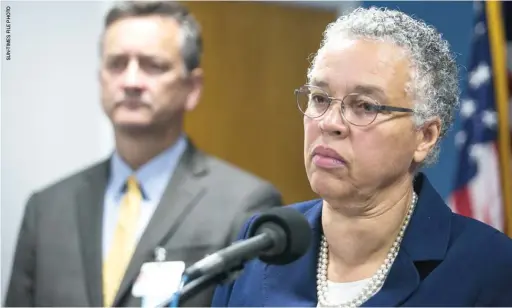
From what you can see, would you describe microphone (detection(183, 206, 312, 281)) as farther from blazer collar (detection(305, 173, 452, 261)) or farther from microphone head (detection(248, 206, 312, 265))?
blazer collar (detection(305, 173, 452, 261))

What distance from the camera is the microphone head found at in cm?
102

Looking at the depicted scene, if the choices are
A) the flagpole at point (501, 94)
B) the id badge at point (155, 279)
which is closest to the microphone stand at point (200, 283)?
the id badge at point (155, 279)

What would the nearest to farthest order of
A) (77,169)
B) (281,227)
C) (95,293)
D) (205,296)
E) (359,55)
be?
(281,227) → (359,55) → (205,296) → (95,293) → (77,169)

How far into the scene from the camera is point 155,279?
69.9 inches

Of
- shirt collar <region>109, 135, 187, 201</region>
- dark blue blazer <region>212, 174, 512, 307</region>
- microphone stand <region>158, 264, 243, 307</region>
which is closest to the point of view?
microphone stand <region>158, 264, 243, 307</region>

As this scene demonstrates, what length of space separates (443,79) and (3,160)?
1.19 m

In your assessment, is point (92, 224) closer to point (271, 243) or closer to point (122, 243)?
point (122, 243)

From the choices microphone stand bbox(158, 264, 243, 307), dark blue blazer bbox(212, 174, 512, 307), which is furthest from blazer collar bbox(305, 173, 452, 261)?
microphone stand bbox(158, 264, 243, 307)

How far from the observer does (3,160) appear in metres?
1.93

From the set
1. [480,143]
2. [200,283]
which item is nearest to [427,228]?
[200,283]

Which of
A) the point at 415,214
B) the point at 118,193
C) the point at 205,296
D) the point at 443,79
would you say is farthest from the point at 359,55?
the point at 118,193

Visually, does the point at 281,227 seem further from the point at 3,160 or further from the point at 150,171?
the point at 3,160

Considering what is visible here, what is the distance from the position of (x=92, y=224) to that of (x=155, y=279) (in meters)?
0.24

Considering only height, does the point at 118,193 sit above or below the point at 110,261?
above
